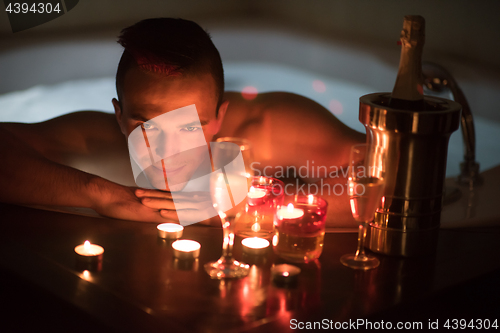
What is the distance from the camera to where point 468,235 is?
860 mm

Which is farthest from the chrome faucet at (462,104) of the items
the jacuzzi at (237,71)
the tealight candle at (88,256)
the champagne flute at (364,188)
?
the jacuzzi at (237,71)

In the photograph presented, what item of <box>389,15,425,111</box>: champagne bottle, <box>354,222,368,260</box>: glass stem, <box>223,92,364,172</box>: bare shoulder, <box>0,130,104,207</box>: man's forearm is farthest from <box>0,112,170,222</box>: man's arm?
<box>223,92,364,172</box>: bare shoulder

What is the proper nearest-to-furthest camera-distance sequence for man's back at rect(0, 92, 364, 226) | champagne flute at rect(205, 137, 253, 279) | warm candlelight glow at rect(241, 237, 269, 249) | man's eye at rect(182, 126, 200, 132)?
champagne flute at rect(205, 137, 253, 279), warm candlelight glow at rect(241, 237, 269, 249), man's eye at rect(182, 126, 200, 132), man's back at rect(0, 92, 364, 226)

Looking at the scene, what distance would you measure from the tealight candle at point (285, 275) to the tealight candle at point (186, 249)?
0.12 metres

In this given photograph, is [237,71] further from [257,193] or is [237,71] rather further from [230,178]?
[230,178]

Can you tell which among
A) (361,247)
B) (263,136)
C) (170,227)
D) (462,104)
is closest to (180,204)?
(170,227)

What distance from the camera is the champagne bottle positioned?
677mm

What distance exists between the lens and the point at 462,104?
1408 mm

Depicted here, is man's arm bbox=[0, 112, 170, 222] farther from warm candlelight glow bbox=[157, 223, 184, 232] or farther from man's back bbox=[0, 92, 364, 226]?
man's back bbox=[0, 92, 364, 226]

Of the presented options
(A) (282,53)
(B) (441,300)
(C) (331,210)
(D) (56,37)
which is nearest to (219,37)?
(A) (282,53)

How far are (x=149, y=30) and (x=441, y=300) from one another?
2.90 feet

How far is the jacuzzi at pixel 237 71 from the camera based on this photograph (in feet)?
10.6

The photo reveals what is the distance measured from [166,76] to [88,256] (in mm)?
566

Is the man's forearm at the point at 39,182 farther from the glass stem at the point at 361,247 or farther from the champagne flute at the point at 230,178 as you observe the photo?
the glass stem at the point at 361,247
